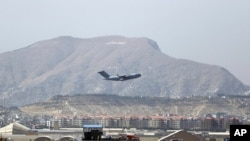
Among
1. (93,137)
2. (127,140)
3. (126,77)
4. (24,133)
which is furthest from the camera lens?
(126,77)

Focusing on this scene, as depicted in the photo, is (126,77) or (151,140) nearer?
(151,140)

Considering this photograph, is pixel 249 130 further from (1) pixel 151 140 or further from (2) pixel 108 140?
(1) pixel 151 140

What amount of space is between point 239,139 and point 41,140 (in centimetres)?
9614

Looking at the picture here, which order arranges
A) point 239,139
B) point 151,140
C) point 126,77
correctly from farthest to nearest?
point 126,77
point 151,140
point 239,139

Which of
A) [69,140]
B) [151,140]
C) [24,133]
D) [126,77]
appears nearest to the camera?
[69,140]

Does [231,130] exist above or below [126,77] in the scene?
below

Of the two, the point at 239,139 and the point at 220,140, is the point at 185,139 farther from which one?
the point at 239,139

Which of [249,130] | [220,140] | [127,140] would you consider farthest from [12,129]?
[249,130]

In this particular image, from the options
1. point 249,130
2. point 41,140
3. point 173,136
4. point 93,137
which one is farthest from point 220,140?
point 249,130

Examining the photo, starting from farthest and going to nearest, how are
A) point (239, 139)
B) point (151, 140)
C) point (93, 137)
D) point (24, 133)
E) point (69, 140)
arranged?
point (24, 133), point (151, 140), point (69, 140), point (93, 137), point (239, 139)

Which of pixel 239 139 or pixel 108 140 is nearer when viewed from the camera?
pixel 239 139

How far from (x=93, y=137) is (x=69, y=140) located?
6835 cm

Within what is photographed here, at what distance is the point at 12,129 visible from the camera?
180750 mm

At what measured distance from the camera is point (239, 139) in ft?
99.4
